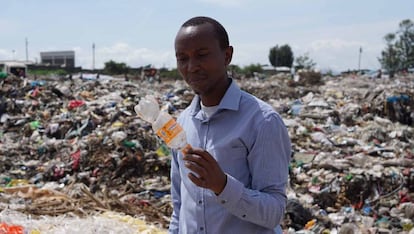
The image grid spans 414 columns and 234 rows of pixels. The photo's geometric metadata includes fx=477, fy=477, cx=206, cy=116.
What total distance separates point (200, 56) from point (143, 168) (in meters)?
5.55

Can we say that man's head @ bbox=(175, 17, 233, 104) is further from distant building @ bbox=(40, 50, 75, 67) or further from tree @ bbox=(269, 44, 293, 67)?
tree @ bbox=(269, 44, 293, 67)

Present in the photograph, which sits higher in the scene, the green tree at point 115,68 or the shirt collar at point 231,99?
the green tree at point 115,68

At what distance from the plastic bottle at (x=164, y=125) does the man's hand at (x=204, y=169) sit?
72 millimetres

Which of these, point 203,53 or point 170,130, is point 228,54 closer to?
point 203,53

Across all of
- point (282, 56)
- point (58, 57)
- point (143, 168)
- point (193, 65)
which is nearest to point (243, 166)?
point (193, 65)

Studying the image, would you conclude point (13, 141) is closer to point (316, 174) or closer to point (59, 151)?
point (59, 151)

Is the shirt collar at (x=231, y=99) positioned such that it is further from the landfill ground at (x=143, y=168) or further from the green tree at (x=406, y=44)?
the green tree at (x=406, y=44)

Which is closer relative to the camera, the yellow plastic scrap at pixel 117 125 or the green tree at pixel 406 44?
the yellow plastic scrap at pixel 117 125

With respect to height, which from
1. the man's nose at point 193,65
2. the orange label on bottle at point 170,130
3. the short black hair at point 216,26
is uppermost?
the short black hair at point 216,26

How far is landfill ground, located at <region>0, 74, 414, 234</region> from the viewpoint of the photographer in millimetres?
4309

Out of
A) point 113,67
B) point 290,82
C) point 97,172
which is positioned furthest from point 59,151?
point 113,67

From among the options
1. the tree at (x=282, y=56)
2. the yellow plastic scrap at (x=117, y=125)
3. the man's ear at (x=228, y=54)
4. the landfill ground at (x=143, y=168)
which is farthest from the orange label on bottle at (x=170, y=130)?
the tree at (x=282, y=56)

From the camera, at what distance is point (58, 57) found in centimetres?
6022

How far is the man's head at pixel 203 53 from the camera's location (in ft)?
4.31
